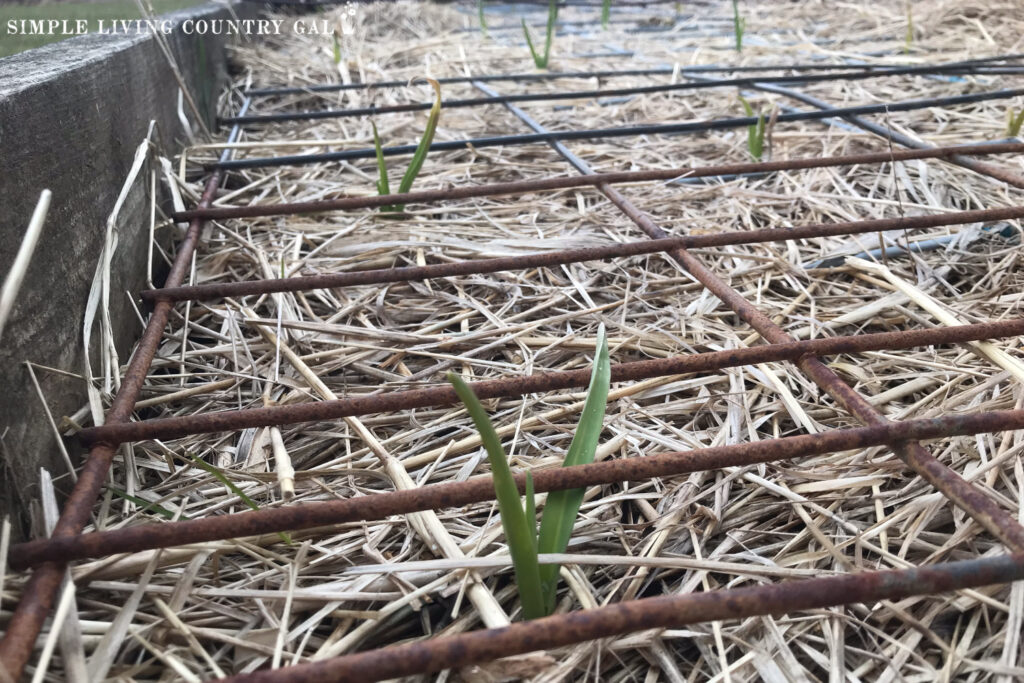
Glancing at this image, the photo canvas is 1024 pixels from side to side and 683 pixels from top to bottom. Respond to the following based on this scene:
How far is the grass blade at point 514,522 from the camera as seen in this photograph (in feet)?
1.82

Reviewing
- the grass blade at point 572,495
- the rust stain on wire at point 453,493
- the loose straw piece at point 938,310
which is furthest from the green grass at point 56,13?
the loose straw piece at point 938,310

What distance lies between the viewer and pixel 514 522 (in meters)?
0.57

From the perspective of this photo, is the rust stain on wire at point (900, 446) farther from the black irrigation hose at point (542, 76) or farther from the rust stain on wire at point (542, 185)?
the black irrigation hose at point (542, 76)

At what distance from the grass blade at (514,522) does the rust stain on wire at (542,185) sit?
0.78 metres

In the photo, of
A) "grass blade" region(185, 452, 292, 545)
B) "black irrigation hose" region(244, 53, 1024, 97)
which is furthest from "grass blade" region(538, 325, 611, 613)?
"black irrigation hose" region(244, 53, 1024, 97)

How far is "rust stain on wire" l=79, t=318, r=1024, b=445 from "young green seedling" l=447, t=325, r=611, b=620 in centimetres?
8

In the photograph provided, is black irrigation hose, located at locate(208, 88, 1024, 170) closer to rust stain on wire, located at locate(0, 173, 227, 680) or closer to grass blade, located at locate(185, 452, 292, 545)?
rust stain on wire, located at locate(0, 173, 227, 680)

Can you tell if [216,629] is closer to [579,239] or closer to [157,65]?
[579,239]

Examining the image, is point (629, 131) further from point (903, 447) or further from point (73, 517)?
point (73, 517)

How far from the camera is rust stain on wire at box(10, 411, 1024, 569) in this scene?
1.93 feet

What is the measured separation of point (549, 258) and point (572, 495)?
47cm

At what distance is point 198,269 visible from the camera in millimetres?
1259

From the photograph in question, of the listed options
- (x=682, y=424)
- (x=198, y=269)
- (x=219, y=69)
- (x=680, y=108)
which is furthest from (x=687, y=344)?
(x=219, y=69)

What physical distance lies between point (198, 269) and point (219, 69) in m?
1.31
